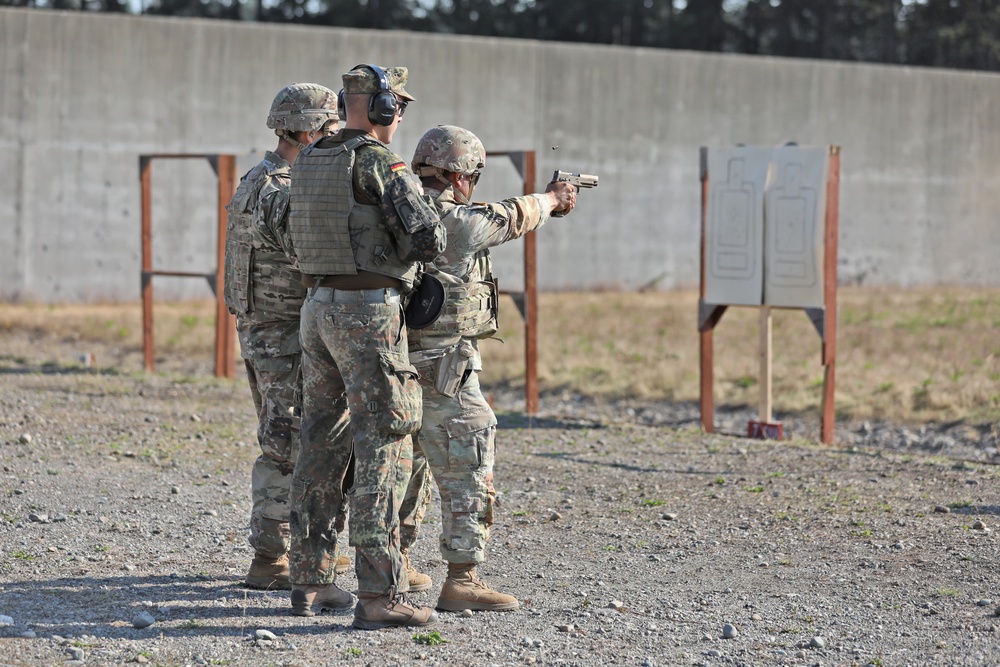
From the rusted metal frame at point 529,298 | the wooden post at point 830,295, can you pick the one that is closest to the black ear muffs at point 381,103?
the wooden post at point 830,295

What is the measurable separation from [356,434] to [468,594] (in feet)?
2.59

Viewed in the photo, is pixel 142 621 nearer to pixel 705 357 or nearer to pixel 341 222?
pixel 341 222

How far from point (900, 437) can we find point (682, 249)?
1283 centimetres

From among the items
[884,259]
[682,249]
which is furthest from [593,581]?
[884,259]

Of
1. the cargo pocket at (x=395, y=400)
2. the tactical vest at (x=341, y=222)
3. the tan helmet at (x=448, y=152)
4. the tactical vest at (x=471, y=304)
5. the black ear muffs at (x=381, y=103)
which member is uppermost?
the black ear muffs at (x=381, y=103)

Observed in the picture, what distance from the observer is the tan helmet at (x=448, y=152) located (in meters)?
4.60

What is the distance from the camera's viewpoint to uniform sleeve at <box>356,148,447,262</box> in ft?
13.8

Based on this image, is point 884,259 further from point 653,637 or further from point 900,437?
point 653,637

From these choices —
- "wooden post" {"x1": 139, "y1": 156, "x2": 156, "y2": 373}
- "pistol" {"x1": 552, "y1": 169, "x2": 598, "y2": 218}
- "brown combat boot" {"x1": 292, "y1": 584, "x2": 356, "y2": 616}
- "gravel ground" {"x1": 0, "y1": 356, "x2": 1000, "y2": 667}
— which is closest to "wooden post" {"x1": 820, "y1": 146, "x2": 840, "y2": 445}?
"gravel ground" {"x1": 0, "y1": 356, "x2": 1000, "y2": 667}

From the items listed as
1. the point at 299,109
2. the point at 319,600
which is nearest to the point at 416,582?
the point at 319,600

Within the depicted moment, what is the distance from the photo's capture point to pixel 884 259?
2381cm

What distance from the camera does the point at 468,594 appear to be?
4.71 metres

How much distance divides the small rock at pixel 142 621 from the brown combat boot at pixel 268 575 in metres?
0.55

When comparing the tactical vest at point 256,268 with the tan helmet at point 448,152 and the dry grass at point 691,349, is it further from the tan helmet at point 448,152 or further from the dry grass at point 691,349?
the dry grass at point 691,349
